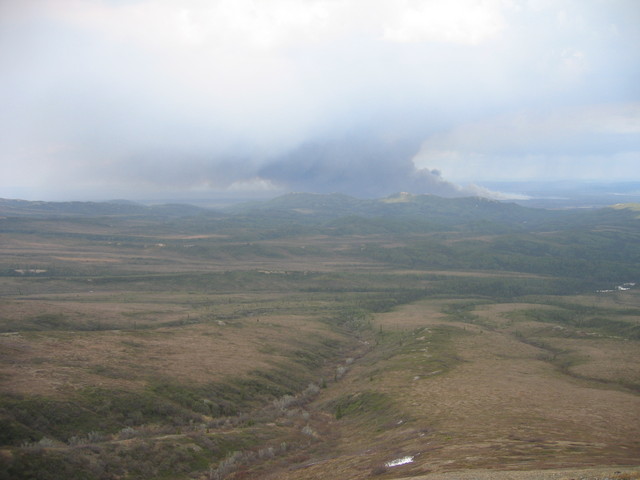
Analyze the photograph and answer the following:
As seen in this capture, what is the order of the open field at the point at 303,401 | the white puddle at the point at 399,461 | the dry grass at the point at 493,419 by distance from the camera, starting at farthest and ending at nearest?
the open field at the point at 303,401 < the white puddle at the point at 399,461 < the dry grass at the point at 493,419

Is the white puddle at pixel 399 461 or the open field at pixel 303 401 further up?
the white puddle at pixel 399 461

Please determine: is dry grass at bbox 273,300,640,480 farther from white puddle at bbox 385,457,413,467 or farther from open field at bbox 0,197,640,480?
white puddle at bbox 385,457,413,467

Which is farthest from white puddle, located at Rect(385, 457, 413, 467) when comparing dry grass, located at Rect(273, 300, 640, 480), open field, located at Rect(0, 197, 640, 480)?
dry grass, located at Rect(273, 300, 640, 480)

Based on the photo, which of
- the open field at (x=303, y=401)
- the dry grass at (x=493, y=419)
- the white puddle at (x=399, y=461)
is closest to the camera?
the dry grass at (x=493, y=419)

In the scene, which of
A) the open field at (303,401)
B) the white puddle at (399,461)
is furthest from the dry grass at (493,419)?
the white puddle at (399,461)

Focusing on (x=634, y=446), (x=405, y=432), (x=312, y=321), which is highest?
(x=634, y=446)

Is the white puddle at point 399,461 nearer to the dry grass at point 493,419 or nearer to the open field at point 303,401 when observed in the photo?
the open field at point 303,401

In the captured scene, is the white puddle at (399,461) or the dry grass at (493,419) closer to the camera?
the dry grass at (493,419)

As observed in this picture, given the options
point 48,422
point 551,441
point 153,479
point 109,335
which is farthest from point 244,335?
point 551,441

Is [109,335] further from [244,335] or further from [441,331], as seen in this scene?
[441,331]

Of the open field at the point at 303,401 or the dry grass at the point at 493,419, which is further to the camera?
the open field at the point at 303,401

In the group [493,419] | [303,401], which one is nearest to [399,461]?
[493,419]
